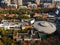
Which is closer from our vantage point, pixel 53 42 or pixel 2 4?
pixel 53 42

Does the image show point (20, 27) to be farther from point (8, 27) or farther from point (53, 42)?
point (53, 42)

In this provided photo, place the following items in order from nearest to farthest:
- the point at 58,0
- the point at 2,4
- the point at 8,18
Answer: the point at 8,18 → the point at 2,4 → the point at 58,0

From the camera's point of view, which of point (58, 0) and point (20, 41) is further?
point (58, 0)

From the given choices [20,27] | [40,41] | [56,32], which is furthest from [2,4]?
[40,41]

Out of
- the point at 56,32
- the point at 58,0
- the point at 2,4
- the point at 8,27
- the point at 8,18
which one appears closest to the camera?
the point at 56,32

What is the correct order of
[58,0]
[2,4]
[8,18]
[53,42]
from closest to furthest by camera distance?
[53,42] → [8,18] → [2,4] → [58,0]

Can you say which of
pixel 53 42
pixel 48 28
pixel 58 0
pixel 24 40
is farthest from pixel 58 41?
pixel 58 0

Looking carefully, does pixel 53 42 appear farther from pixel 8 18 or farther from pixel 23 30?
pixel 8 18

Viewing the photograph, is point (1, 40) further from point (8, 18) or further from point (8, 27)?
point (8, 18)

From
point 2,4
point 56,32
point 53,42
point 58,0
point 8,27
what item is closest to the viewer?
point 53,42
